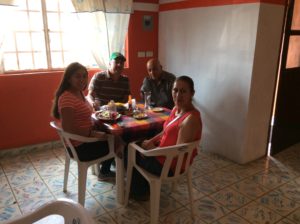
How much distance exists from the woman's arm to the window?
81.9 inches

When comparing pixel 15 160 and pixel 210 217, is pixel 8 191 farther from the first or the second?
pixel 210 217

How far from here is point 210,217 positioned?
6.77 ft

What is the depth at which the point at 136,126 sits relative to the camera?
2.04 m

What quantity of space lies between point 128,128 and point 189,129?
0.50 meters

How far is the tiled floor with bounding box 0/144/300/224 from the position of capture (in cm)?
208

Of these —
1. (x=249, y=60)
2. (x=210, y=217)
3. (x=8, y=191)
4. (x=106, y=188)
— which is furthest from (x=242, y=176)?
(x=8, y=191)

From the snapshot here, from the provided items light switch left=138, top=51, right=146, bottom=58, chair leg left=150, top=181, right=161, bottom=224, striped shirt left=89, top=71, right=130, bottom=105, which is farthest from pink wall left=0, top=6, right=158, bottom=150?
chair leg left=150, top=181, right=161, bottom=224

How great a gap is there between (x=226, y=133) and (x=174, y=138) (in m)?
1.33

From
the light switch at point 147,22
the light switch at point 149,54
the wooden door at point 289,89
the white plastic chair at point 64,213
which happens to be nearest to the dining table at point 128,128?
the white plastic chair at point 64,213

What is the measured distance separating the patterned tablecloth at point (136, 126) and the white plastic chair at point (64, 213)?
3.10 feet

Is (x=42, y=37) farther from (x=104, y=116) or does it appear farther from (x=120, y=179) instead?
(x=120, y=179)

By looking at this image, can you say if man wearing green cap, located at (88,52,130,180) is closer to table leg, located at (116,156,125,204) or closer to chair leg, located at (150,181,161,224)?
table leg, located at (116,156,125,204)

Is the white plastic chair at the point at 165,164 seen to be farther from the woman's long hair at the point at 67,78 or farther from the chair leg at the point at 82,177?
the woman's long hair at the point at 67,78

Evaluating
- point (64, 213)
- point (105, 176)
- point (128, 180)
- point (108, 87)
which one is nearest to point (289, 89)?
point (108, 87)
